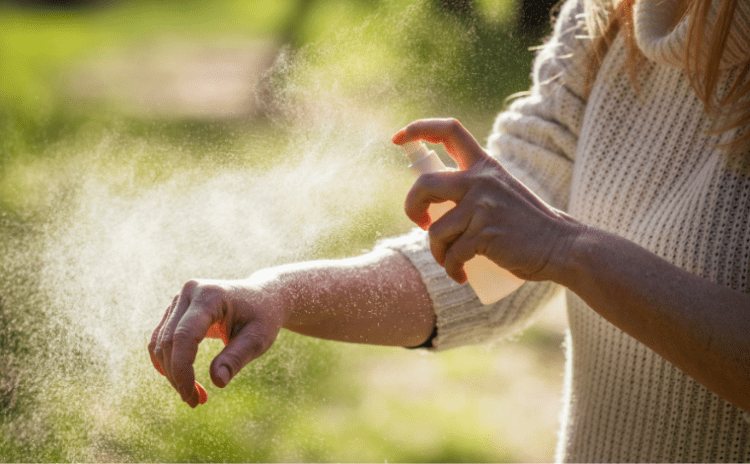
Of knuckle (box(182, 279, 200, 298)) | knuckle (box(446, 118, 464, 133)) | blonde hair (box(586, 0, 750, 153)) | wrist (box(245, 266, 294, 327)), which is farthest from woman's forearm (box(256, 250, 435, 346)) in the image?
blonde hair (box(586, 0, 750, 153))

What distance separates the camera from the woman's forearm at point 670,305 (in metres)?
0.69

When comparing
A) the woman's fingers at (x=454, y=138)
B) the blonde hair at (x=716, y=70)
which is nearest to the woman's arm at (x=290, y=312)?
the woman's fingers at (x=454, y=138)

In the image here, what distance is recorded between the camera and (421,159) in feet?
2.61

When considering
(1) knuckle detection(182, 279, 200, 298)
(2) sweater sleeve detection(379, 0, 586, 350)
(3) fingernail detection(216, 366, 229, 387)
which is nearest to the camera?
(3) fingernail detection(216, 366, 229, 387)

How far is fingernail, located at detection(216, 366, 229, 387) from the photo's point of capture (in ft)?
2.27

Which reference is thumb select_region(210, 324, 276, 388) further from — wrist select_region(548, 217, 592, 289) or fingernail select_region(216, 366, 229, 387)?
wrist select_region(548, 217, 592, 289)

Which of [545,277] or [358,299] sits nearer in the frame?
[545,277]

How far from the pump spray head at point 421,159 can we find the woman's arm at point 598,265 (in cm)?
7

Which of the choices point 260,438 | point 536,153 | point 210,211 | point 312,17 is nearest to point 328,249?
point 210,211

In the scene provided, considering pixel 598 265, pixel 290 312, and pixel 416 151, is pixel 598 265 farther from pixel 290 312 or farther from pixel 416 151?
pixel 290 312

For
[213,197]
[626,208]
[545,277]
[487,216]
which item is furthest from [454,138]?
[213,197]

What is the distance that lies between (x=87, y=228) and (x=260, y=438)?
118cm

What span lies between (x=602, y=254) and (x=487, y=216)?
16 cm

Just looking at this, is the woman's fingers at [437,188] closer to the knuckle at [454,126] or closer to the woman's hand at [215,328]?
the knuckle at [454,126]
